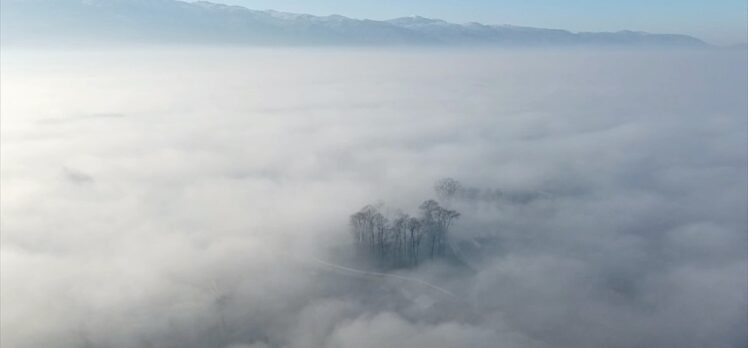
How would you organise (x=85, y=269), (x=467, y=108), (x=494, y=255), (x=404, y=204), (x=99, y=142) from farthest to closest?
(x=467, y=108)
(x=99, y=142)
(x=404, y=204)
(x=494, y=255)
(x=85, y=269)

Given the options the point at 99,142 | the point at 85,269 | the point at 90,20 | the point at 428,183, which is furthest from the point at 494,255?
the point at 90,20

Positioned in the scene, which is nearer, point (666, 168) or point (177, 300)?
point (177, 300)

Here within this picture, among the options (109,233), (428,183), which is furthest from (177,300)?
(428,183)

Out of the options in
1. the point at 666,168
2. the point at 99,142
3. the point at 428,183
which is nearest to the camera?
the point at 428,183

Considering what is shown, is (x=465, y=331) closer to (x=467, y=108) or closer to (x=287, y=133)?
(x=287, y=133)

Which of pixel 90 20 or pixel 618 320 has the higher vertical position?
pixel 90 20

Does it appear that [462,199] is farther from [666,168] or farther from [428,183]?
[666,168]
